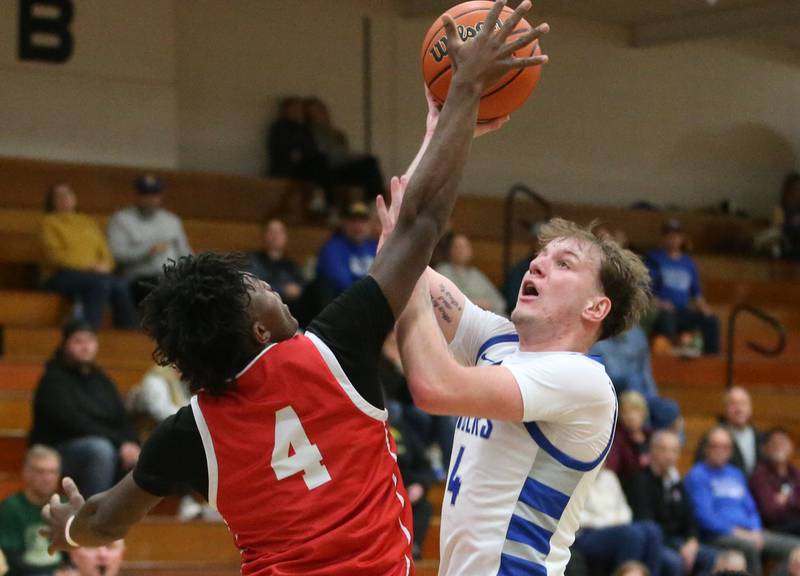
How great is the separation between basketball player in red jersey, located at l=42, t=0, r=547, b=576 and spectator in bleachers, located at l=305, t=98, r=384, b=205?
881 centimetres

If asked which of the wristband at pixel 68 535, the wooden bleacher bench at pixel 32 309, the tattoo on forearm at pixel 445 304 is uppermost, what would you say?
the tattoo on forearm at pixel 445 304

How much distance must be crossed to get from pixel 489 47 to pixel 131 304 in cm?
692

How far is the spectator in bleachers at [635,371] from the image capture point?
32.1ft

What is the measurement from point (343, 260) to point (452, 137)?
266 inches

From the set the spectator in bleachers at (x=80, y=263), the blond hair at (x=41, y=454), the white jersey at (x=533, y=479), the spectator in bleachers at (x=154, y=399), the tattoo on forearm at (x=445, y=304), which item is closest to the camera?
the white jersey at (x=533, y=479)

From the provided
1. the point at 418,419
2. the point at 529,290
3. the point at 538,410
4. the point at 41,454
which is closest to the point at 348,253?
the point at 418,419

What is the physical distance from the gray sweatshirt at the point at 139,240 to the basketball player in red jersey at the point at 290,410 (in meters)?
6.84

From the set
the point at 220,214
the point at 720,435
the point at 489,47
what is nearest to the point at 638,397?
the point at 720,435

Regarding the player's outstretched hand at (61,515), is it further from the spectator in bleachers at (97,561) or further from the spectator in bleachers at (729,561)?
the spectator in bleachers at (729,561)

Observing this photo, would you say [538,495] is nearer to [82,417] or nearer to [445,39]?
[445,39]

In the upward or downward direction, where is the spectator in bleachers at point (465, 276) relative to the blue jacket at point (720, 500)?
upward

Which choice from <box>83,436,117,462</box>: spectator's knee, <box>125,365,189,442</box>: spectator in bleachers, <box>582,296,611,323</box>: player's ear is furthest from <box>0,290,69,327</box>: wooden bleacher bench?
<box>582,296,611,323</box>: player's ear

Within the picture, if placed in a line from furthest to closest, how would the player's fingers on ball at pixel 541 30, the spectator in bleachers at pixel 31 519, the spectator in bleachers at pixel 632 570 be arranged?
the spectator in bleachers at pixel 632 570
the spectator in bleachers at pixel 31 519
the player's fingers on ball at pixel 541 30

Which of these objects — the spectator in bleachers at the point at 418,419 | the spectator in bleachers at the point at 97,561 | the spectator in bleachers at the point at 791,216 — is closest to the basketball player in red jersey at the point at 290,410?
the spectator in bleachers at the point at 97,561
